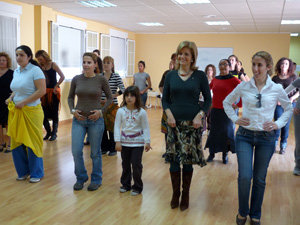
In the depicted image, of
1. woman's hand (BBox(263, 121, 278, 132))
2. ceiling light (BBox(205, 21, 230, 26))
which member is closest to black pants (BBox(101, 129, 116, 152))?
woman's hand (BBox(263, 121, 278, 132))

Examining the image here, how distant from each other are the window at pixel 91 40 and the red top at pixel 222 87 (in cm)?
531

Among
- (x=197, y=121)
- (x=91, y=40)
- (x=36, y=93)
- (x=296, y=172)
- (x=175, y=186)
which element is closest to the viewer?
(x=197, y=121)

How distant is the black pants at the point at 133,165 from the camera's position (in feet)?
11.0

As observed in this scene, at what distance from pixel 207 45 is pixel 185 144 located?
9070mm

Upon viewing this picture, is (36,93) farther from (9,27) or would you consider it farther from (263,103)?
(9,27)

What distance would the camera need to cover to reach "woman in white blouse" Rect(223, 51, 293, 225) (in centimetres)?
264

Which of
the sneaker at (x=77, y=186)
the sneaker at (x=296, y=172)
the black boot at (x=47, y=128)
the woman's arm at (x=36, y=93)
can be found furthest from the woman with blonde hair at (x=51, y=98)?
the sneaker at (x=296, y=172)

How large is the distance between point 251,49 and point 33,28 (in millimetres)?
7071

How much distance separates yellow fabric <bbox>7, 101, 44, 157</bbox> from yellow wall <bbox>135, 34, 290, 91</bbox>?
8499 millimetres

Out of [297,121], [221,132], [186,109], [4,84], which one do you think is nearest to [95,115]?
[186,109]

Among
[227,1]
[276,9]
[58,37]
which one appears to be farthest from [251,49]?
[58,37]

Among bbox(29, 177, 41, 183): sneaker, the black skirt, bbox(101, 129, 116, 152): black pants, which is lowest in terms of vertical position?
bbox(29, 177, 41, 183): sneaker

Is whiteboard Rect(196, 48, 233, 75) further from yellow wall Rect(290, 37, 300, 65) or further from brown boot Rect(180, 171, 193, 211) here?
brown boot Rect(180, 171, 193, 211)

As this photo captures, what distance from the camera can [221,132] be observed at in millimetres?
4574
